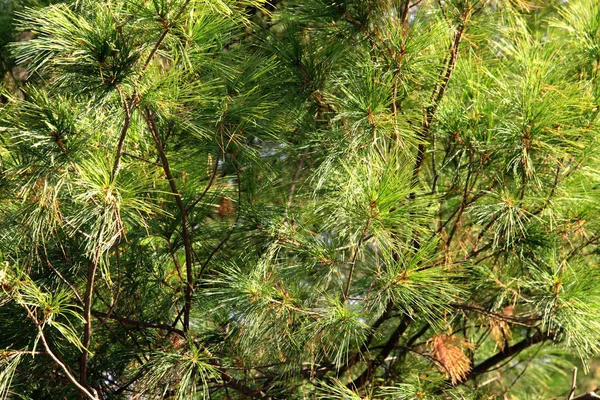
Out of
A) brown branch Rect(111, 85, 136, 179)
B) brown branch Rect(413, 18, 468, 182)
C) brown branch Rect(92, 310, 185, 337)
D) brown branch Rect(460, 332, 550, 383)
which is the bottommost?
brown branch Rect(92, 310, 185, 337)

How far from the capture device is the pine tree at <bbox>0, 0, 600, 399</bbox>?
1516mm

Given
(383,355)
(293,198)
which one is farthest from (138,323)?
(383,355)

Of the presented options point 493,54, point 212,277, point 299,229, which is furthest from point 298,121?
point 493,54

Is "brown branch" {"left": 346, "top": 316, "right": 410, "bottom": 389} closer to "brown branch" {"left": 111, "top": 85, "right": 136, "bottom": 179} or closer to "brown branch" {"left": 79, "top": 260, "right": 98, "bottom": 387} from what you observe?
"brown branch" {"left": 79, "top": 260, "right": 98, "bottom": 387}

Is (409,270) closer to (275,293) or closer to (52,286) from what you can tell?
(275,293)

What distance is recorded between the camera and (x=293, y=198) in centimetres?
184

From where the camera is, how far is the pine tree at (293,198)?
1.52m

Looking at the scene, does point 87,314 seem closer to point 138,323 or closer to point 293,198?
point 138,323

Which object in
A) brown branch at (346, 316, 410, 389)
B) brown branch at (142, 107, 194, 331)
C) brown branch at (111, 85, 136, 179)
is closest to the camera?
brown branch at (111, 85, 136, 179)

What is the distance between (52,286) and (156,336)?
0.24 meters

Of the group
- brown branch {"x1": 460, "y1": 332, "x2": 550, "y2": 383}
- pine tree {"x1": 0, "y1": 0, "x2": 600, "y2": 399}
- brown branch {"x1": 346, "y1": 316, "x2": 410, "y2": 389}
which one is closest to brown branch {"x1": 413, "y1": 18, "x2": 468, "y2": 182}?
pine tree {"x1": 0, "y1": 0, "x2": 600, "y2": 399}

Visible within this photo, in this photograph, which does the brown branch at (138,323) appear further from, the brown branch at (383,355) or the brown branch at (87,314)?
the brown branch at (383,355)

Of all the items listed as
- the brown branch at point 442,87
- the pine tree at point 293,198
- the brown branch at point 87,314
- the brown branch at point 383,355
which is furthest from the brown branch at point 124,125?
the brown branch at point 383,355

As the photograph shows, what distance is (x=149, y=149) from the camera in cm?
179
